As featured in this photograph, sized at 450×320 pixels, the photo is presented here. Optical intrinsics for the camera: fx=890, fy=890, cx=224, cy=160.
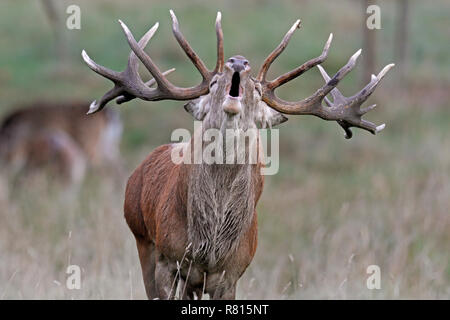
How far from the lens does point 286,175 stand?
14.6 metres

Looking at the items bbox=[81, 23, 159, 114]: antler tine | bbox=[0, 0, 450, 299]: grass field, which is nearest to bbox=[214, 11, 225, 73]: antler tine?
bbox=[81, 23, 159, 114]: antler tine

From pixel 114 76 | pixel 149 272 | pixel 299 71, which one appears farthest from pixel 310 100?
pixel 149 272

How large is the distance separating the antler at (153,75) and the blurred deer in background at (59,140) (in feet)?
26.0

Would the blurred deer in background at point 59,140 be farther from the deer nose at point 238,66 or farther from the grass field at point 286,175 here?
the deer nose at point 238,66

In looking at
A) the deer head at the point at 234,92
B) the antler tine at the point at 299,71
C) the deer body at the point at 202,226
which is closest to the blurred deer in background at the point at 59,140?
the deer body at the point at 202,226

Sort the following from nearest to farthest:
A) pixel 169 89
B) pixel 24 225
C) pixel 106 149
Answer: pixel 169 89, pixel 24 225, pixel 106 149

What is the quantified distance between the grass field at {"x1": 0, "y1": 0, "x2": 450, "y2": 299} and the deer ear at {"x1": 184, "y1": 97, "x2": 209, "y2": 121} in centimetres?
129

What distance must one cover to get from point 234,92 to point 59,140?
9.58 m

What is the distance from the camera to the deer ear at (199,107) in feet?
18.1
